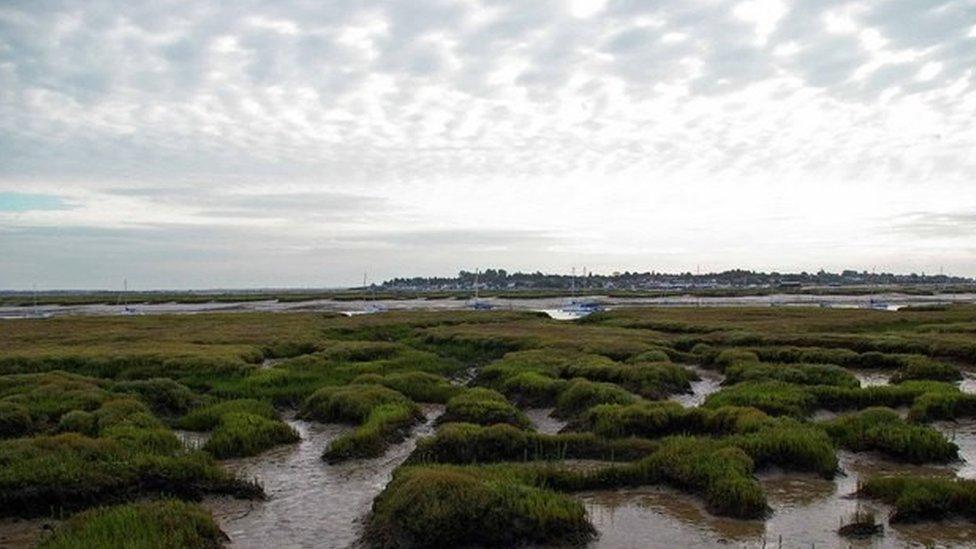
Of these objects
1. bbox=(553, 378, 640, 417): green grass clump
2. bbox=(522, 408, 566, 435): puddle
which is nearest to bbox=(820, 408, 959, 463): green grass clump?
bbox=(553, 378, 640, 417): green grass clump

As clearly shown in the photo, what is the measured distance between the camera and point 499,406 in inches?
859

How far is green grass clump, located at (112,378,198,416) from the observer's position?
24297 mm

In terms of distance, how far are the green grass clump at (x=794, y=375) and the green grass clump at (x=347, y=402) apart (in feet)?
44.6

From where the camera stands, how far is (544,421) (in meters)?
23.2

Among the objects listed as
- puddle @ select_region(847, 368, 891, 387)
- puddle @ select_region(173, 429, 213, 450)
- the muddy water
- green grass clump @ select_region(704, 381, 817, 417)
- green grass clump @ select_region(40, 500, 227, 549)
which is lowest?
the muddy water

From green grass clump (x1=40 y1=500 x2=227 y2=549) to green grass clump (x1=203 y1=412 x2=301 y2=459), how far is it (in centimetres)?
570

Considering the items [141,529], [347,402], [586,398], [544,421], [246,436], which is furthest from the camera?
[586,398]

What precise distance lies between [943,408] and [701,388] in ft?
30.0

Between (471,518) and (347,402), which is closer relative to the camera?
(471,518)

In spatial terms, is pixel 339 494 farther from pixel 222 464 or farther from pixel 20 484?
pixel 20 484

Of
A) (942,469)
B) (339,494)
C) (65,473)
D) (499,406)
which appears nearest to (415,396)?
(499,406)

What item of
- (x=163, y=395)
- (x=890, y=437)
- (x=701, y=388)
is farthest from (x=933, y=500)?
(x=163, y=395)

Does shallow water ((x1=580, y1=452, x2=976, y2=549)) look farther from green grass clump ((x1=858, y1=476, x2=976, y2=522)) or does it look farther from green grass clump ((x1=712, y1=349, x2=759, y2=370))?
green grass clump ((x1=712, y1=349, x2=759, y2=370))

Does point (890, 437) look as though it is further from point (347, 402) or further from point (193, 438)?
point (193, 438)
